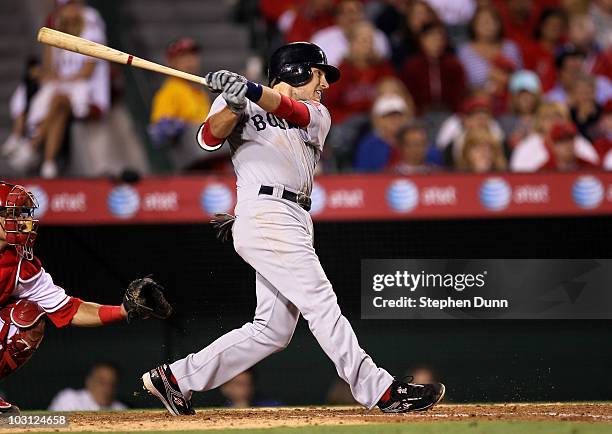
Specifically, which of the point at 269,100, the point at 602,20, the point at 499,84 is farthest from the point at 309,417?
the point at 602,20

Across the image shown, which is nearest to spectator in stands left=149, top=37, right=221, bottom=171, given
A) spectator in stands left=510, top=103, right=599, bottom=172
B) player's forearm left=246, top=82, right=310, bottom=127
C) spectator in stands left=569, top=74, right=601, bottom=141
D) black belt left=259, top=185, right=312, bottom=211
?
spectator in stands left=510, top=103, right=599, bottom=172

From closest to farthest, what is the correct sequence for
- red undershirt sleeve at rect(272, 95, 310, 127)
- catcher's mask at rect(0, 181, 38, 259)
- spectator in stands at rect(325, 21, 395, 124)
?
red undershirt sleeve at rect(272, 95, 310, 127) < catcher's mask at rect(0, 181, 38, 259) < spectator in stands at rect(325, 21, 395, 124)

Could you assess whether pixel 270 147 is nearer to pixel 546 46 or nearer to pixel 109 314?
pixel 109 314

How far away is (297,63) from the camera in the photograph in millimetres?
5039

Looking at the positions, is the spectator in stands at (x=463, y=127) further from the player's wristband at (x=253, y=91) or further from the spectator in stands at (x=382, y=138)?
the player's wristband at (x=253, y=91)

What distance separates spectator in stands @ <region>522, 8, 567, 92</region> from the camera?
9.49 meters

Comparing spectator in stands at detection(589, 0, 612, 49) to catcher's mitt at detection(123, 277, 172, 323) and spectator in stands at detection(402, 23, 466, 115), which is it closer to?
spectator in stands at detection(402, 23, 466, 115)

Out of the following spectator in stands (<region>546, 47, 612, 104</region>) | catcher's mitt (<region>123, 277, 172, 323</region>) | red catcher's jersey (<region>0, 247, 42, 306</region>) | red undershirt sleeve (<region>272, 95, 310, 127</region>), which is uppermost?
spectator in stands (<region>546, 47, 612, 104</region>)

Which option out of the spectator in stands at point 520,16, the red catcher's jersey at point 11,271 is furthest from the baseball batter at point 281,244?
the spectator in stands at point 520,16

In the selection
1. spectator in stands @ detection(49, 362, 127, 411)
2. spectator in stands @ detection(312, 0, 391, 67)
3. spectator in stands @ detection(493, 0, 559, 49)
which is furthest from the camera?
spectator in stands @ detection(493, 0, 559, 49)

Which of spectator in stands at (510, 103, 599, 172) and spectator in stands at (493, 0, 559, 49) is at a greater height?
spectator in stands at (493, 0, 559, 49)

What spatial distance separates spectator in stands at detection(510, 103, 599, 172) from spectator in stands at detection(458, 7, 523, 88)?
827 mm

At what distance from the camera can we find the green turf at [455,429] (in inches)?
175

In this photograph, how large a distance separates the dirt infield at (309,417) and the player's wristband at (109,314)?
0.44 m
